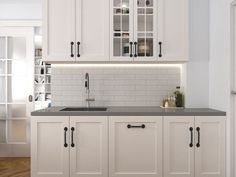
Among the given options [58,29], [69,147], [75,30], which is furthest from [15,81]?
[69,147]

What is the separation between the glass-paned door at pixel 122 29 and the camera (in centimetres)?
282

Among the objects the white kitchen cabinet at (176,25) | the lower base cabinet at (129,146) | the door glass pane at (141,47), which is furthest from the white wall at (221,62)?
the door glass pane at (141,47)

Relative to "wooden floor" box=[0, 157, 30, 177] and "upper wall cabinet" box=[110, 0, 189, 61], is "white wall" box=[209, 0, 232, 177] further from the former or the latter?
"wooden floor" box=[0, 157, 30, 177]

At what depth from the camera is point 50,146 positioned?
255 cm

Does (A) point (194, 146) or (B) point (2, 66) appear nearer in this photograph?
(A) point (194, 146)

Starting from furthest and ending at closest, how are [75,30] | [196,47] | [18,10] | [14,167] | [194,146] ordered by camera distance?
1. [18,10]
2. [14,167]
3. [196,47]
4. [75,30]
5. [194,146]

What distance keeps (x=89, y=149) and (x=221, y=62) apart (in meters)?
1.70

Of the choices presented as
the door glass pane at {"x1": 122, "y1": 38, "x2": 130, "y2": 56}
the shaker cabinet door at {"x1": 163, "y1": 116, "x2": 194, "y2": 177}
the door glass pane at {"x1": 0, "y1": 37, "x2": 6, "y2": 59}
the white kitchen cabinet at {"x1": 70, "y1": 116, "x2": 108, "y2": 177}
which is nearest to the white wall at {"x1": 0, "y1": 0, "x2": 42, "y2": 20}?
the door glass pane at {"x1": 0, "y1": 37, "x2": 6, "y2": 59}

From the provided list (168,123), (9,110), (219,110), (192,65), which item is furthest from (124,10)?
(9,110)

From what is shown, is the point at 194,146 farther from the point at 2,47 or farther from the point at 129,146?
the point at 2,47

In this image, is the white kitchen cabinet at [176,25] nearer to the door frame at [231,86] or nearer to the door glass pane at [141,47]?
the door glass pane at [141,47]

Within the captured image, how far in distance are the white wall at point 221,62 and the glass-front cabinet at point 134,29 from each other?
699 millimetres

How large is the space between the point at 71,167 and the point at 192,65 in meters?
1.84

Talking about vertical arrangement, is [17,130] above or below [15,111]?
below
